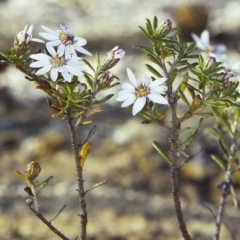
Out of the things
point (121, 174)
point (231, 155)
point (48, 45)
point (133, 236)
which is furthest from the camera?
point (121, 174)

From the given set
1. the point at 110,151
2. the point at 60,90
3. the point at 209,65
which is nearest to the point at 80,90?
the point at 60,90

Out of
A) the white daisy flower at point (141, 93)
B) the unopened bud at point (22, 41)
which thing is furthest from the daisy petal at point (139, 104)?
the unopened bud at point (22, 41)

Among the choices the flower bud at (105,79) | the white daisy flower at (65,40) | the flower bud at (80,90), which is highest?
the white daisy flower at (65,40)

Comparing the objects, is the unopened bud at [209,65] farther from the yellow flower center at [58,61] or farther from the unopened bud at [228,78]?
the yellow flower center at [58,61]

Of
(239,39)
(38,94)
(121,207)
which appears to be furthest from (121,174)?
(239,39)

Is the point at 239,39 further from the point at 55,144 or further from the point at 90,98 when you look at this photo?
the point at 90,98

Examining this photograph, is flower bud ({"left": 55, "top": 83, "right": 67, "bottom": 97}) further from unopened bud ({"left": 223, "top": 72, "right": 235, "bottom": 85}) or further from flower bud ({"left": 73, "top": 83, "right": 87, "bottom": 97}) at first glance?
unopened bud ({"left": 223, "top": 72, "right": 235, "bottom": 85})
